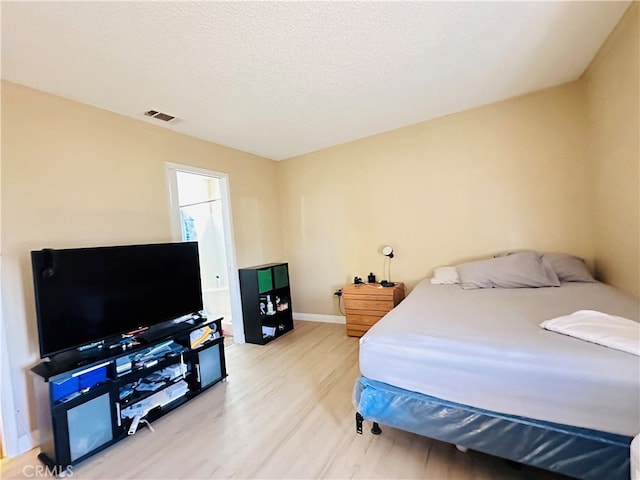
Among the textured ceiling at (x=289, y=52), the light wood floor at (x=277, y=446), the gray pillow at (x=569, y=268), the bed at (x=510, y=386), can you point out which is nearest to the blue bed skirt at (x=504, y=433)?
the bed at (x=510, y=386)

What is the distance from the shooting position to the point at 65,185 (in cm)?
208

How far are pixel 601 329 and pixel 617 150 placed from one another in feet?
5.30

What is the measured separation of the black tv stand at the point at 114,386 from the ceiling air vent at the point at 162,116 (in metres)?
1.86

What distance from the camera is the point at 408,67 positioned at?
6.89 feet

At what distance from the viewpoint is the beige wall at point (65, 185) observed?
183cm

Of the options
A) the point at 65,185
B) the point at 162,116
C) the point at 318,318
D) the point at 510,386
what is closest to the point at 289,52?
the point at 162,116

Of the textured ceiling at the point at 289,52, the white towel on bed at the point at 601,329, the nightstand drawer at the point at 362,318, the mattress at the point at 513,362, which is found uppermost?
the textured ceiling at the point at 289,52

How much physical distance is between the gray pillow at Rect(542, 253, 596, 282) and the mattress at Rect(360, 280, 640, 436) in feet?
1.66

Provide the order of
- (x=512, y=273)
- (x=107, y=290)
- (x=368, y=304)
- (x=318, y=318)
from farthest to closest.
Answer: (x=318, y=318) < (x=368, y=304) < (x=512, y=273) < (x=107, y=290)

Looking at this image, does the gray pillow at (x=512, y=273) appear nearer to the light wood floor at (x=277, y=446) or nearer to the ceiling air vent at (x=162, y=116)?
the light wood floor at (x=277, y=446)

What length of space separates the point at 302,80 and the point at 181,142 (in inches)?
60.8

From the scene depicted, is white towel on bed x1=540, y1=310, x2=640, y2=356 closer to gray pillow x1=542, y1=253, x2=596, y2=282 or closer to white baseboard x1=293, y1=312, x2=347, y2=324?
gray pillow x1=542, y1=253, x2=596, y2=282

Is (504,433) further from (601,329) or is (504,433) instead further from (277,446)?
(277,446)

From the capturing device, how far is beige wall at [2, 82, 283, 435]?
1.83 m
